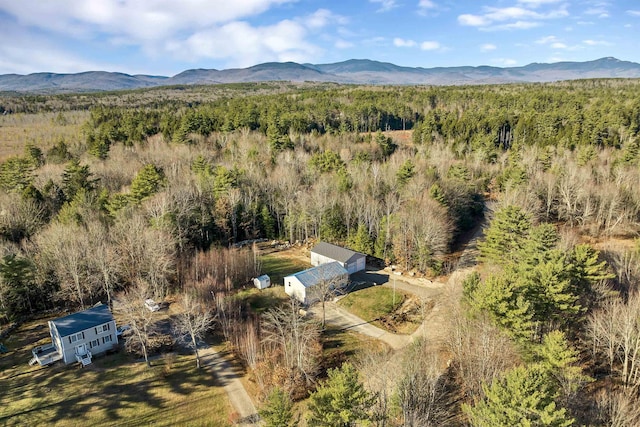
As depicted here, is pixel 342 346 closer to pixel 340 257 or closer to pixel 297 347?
pixel 297 347

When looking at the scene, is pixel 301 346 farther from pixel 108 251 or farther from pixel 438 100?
pixel 438 100

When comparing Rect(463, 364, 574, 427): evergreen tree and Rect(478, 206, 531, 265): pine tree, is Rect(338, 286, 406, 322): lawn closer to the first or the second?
Rect(478, 206, 531, 265): pine tree

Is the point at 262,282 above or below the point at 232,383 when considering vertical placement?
above

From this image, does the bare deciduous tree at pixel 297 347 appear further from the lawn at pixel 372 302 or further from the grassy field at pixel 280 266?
the grassy field at pixel 280 266

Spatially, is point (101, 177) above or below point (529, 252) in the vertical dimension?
above

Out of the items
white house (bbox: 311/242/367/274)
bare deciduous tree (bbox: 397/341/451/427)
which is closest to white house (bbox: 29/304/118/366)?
white house (bbox: 311/242/367/274)

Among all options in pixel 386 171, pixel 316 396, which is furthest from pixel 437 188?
pixel 316 396

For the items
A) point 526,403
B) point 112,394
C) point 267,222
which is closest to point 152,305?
point 112,394
